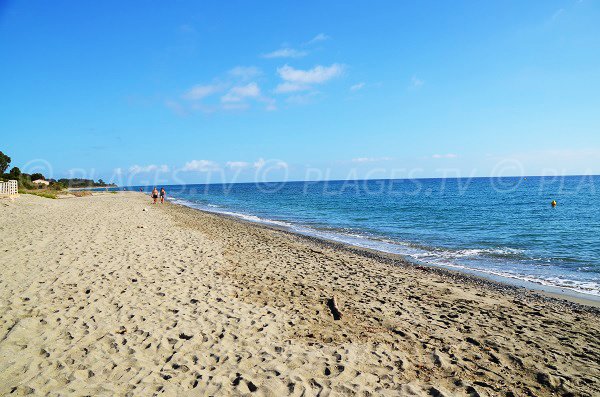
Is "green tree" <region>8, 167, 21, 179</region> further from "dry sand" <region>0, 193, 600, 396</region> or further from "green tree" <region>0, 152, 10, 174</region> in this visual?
"dry sand" <region>0, 193, 600, 396</region>

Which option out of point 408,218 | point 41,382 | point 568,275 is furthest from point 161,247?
point 408,218

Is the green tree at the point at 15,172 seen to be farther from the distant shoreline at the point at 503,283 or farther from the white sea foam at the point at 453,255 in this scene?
the distant shoreline at the point at 503,283

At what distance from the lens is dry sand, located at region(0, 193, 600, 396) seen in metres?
4.54

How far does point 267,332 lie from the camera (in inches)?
235

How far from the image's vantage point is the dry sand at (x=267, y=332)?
14.9ft

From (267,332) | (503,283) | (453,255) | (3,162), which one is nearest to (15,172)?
(3,162)

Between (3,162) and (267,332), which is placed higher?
(3,162)

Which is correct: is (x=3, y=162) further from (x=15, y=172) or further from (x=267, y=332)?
(x=267, y=332)

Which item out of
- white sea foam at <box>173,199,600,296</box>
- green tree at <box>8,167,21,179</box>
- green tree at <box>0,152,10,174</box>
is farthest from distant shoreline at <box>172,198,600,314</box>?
green tree at <box>0,152,10,174</box>

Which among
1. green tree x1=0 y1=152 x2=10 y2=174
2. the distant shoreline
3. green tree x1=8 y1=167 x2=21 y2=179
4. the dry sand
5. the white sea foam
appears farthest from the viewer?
green tree x1=0 y1=152 x2=10 y2=174


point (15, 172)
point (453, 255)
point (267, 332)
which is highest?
point (15, 172)

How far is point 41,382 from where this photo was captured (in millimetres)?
4277

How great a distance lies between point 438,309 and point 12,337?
25.8 feet

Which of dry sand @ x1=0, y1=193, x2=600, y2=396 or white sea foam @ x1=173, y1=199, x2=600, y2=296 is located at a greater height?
dry sand @ x1=0, y1=193, x2=600, y2=396
